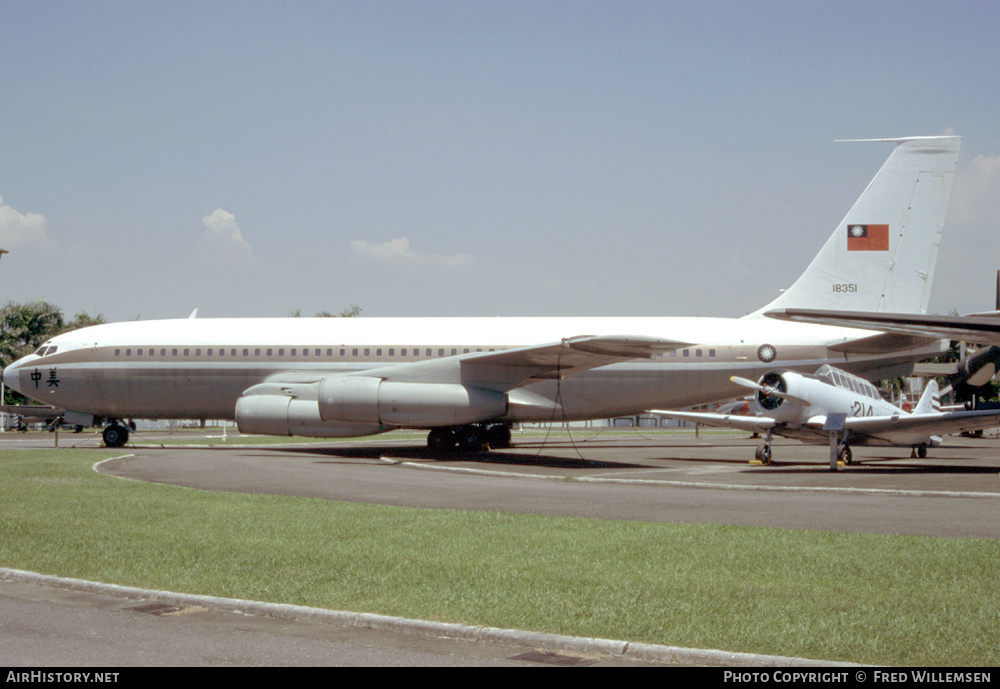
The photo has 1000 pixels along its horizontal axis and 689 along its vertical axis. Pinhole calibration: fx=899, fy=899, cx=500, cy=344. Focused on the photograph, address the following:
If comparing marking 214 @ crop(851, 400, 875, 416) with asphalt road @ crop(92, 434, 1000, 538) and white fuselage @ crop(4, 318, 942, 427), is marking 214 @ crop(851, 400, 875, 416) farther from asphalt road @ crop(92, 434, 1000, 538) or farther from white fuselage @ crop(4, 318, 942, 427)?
white fuselage @ crop(4, 318, 942, 427)

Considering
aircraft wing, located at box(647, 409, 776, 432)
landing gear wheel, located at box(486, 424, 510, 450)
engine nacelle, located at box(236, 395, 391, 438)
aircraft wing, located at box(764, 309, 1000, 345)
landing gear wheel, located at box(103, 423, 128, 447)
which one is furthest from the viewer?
landing gear wheel, located at box(103, 423, 128, 447)

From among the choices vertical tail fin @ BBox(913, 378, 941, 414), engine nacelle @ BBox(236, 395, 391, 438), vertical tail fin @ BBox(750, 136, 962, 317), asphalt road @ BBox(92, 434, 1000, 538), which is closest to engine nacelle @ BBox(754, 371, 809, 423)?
asphalt road @ BBox(92, 434, 1000, 538)

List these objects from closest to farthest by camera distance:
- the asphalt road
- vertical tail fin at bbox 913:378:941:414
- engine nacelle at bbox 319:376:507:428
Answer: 1. the asphalt road
2. vertical tail fin at bbox 913:378:941:414
3. engine nacelle at bbox 319:376:507:428

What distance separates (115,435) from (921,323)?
25.3 metres

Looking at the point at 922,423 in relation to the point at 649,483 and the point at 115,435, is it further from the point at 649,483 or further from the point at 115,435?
the point at 115,435

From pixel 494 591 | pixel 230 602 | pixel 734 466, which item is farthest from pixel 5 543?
pixel 734 466

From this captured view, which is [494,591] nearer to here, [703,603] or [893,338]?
[703,603]

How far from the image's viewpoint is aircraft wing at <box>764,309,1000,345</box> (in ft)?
37.8

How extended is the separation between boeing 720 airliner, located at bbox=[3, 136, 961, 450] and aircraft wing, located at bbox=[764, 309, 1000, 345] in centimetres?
1032

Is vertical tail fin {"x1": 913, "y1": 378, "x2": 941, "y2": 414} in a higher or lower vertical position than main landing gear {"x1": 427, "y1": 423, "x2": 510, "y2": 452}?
higher

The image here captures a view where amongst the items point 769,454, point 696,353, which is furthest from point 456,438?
point 769,454


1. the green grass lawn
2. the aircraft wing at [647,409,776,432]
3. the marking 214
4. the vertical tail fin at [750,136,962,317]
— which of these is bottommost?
the green grass lawn

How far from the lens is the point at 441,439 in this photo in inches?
1014

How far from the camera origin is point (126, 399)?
28406 millimetres
